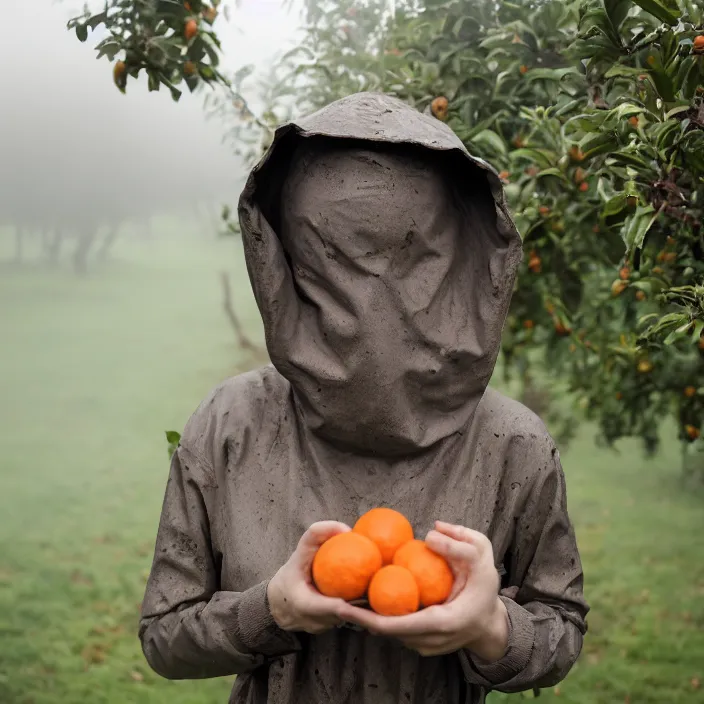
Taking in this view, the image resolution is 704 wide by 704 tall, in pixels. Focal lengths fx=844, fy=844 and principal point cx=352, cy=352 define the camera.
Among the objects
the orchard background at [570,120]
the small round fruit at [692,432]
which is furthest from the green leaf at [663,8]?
the small round fruit at [692,432]

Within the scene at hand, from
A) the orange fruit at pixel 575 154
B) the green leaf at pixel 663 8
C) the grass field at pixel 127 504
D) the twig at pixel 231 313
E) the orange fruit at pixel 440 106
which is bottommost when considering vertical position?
the grass field at pixel 127 504

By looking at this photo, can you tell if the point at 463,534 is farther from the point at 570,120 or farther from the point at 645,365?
the point at 645,365

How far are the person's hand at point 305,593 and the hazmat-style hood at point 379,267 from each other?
0.15 meters

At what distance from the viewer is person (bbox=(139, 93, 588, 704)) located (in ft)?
2.93

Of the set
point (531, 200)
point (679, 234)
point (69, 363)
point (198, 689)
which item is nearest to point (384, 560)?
point (679, 234)

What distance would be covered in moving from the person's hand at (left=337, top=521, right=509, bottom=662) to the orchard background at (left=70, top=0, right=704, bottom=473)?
21.5 inches

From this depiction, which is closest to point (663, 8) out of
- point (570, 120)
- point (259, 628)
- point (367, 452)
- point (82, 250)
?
point (570, 120)

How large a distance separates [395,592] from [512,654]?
217 millimetres

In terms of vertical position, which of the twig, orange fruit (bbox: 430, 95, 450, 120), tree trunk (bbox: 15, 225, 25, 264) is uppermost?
orange fruit (bbox: 430, 95, 450, 120)

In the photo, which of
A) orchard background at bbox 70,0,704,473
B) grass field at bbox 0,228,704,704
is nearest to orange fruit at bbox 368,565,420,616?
orchard background at bbox 70,0,704,473

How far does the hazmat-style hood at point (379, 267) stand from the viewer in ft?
2.93

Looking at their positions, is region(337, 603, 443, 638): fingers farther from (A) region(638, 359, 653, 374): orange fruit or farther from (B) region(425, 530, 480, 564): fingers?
(A) region(638, 359, 653, 374): orange fruit

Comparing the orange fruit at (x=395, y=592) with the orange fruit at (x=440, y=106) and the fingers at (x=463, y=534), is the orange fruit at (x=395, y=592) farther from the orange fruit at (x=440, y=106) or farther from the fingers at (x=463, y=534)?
the orange fruit at (x=440, y=106)

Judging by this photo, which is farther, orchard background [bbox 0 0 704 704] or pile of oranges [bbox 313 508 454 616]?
orchard background [bbox 0 0 704 704]
